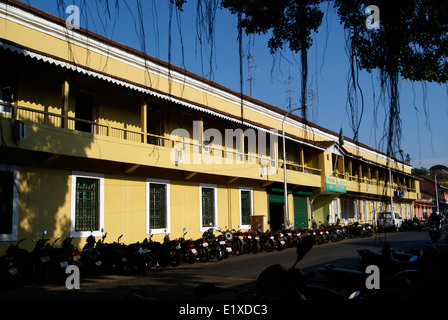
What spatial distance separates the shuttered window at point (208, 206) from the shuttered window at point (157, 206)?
257cm

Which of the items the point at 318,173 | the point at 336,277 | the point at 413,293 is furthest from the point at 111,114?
the point at 318,173

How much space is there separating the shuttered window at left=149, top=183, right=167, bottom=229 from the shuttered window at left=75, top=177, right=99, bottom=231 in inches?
106

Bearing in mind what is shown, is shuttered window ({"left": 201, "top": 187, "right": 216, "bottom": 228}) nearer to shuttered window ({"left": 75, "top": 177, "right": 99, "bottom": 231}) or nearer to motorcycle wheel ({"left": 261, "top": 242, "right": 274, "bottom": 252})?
motorcycle wheel ({"left": 261, "top": 242, "right": 274, "bottom": 252})

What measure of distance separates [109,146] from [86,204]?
7.16 feet

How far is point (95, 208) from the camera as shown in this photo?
14117 mm

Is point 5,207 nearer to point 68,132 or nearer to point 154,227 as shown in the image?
point 68,132

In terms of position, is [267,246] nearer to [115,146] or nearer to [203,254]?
[203,254]

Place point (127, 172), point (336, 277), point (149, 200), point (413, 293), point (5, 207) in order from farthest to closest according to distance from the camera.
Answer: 1. point (149, 200)
2. point (127, 172)
3. point (5, 207)
4. point (336, 277)
5. point (413, 293)

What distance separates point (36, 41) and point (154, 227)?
8104 mm

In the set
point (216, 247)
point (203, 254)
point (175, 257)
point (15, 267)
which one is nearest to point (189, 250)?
point (175, 257)

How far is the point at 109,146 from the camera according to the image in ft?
44.4

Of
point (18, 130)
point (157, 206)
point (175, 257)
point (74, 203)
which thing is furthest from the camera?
point (157, 206)

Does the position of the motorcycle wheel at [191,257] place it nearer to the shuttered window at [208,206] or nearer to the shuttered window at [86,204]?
the shuttered window at [86,204]
